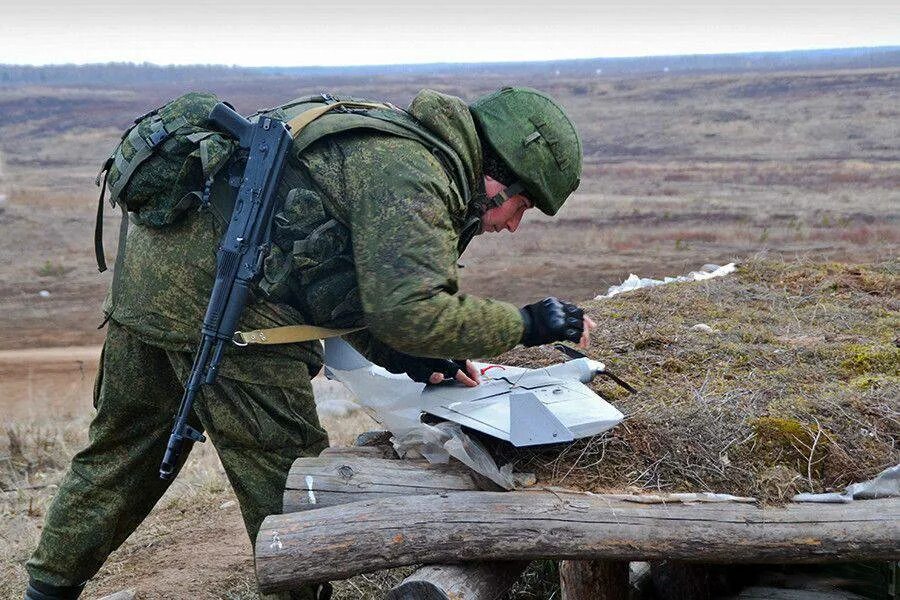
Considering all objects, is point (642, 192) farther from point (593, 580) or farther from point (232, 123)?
point (232, 123)

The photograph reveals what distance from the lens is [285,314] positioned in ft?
10.4

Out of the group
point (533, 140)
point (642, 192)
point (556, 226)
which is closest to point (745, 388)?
point (533, 140)

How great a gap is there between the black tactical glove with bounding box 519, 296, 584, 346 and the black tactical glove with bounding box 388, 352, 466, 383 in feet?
1.64

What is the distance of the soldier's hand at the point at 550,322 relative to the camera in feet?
9.97

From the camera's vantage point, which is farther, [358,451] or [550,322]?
[358,451]

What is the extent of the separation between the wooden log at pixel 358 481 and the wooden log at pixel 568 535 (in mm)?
123

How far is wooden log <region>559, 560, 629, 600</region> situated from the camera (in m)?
3.52

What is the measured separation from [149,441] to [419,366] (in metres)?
0.95

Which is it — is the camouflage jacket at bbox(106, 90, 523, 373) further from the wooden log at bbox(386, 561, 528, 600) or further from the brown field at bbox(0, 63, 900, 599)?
the brown field at bbox(0, 63, 900, 599)

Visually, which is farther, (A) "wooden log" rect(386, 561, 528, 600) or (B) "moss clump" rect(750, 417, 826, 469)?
(B) "moss clump" rect(750, 417, 826, 469)

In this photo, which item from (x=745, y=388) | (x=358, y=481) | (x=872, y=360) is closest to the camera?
(x=358, y=481)

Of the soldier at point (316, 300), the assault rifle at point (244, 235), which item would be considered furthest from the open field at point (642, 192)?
the assault rifle at point (244, 235)

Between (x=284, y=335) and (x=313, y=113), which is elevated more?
(x=313, y=113)

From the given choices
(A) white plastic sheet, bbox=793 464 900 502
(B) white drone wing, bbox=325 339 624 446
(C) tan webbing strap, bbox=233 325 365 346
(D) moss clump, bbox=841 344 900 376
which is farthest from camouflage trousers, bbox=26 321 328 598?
(D) moss clump, bbox=841 344 900 376
